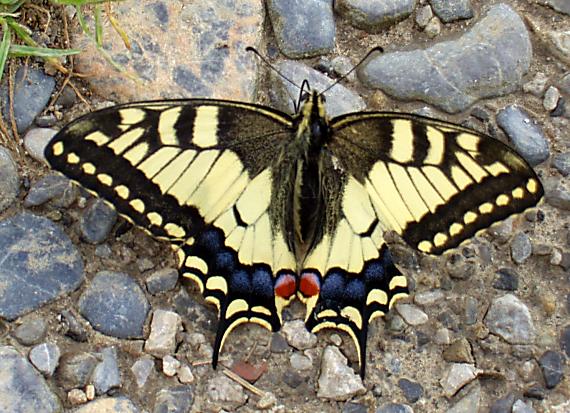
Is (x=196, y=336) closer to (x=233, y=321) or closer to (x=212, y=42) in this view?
(x=233, y=321)

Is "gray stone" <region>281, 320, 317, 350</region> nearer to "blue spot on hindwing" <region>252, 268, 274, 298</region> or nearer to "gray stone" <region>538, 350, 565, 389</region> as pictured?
"blue spot on hindwing" <region>252, 268, 274, 298</region>

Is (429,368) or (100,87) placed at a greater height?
(100,87)

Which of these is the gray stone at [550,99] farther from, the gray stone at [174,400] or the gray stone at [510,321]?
the gray stone at [174,400]

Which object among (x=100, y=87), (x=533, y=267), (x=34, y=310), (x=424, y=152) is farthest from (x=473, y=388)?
(x=100, y=87)

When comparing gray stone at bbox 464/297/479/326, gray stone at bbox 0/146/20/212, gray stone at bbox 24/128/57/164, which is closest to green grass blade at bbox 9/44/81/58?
gray stone at bbox 24/128/57/164

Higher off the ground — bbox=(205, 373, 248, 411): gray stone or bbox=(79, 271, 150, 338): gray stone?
bbox=(79, 271, 150, 338): gray stone
